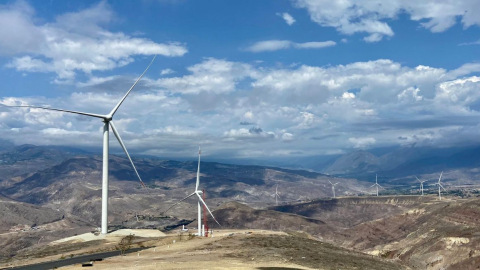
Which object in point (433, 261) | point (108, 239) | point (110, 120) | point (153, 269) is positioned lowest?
point (433, 261)

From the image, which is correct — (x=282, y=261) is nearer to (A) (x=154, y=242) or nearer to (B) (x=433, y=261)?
(A) (x=154, y=242)

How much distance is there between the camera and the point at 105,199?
431 ft

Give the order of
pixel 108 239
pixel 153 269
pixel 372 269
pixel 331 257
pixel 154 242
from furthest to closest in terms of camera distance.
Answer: pixel 108 239, pixel 154 242, pixel 331 257, pixel 372 269, pixel 153 269

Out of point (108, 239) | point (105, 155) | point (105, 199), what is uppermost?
point (105, 155)

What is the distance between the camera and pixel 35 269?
348 feet

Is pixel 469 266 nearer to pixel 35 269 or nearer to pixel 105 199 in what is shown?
pixel 105 199

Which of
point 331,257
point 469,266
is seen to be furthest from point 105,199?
point 469,266

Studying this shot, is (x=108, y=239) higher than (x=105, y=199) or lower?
lower

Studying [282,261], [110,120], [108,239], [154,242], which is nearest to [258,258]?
[282,261]

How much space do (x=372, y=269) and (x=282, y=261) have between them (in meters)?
22.4

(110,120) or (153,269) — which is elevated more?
(110,120)

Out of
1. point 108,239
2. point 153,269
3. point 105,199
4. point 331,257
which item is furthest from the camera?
point 108,239

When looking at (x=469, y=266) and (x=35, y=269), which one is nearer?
(x=35, y=269)

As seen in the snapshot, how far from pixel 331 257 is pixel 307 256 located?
872 cm
